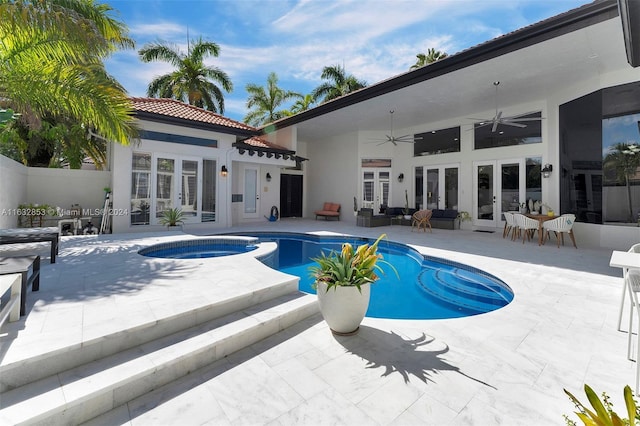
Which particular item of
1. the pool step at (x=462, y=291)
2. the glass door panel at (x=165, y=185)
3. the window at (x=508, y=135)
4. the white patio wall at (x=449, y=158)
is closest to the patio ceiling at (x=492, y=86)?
the white patio wall at (x=449, y=158)

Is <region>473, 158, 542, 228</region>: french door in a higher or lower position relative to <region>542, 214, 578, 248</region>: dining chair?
higher

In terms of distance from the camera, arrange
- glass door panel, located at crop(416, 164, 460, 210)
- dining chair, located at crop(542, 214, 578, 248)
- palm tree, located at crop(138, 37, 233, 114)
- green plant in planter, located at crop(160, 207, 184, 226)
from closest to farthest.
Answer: dining chair, located at crop(542, 214, 578, 248)
green plant in planter, located at crop(160, 207, 184, 226)
glass door panel, located at crop(416, 164, 460, 210)
palm tree, located at crop(138, 37, 233, 114)

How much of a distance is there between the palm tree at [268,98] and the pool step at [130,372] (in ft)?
66.6

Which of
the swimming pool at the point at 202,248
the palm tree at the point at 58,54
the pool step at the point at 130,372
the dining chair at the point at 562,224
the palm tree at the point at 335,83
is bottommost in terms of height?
the pool step at the point at 130,372

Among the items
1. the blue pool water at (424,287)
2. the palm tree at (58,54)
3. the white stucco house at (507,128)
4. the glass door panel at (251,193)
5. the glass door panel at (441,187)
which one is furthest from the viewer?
the glass door panel at (251,193)

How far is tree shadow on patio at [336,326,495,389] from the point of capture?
2422 mm

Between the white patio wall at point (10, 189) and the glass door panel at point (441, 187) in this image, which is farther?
the glass door panel at point (441, 187)

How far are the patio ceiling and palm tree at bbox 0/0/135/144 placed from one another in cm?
711

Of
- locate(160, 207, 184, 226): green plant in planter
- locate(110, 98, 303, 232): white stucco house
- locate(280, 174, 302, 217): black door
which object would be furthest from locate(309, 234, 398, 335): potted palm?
locate(280, 174, 302, 217): black door

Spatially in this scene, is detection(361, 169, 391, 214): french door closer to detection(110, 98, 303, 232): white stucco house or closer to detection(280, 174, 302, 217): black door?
detection(280, 174, 302, 217): black door

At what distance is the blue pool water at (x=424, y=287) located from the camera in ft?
14.5

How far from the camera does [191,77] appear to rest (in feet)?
60.1

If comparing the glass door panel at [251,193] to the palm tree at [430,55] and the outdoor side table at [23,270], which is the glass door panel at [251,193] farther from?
the palm tree at [430,55]

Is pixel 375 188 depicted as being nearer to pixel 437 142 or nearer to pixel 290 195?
pixel 437 142
